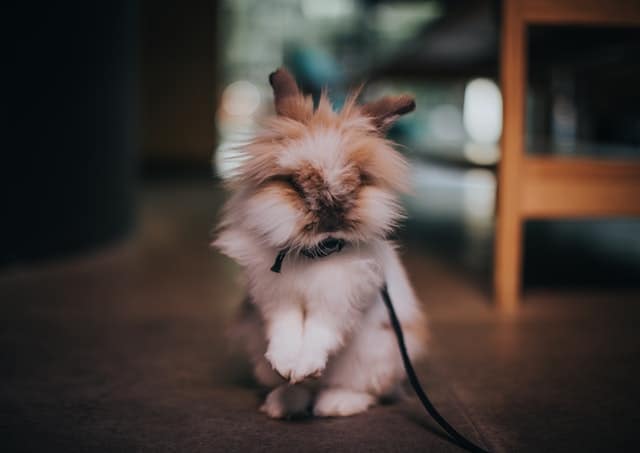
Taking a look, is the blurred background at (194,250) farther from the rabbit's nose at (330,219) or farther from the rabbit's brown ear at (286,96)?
A: the rabbit's nose at (330,219)

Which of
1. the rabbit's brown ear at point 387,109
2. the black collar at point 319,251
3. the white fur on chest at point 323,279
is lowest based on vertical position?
the white fur on chest at point 323,279

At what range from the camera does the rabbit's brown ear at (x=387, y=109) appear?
60.4 inches

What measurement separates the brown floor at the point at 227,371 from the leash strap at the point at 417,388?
0.05 meters

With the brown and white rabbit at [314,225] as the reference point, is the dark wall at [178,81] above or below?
above

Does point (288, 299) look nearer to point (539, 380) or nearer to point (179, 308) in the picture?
point (539, 380)

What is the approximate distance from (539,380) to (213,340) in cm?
106

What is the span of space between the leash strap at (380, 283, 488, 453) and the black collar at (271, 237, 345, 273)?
0.21 metres

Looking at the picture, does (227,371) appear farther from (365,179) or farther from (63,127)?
(63,127)

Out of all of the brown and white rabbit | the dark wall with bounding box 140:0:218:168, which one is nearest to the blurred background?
the brown and white rabbit

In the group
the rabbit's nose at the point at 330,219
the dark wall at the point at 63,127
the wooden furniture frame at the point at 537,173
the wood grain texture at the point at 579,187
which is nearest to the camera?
the rabbit's nose at the point at 330,219

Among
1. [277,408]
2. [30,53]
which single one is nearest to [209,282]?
[30,53]

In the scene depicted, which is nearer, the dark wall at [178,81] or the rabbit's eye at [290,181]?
the rabbit's eye at [290,181]

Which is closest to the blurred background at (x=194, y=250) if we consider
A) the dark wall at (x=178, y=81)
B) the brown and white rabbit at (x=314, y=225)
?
the brown and white rabbit at (x=314, y=225)

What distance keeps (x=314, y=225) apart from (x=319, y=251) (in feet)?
0.30
